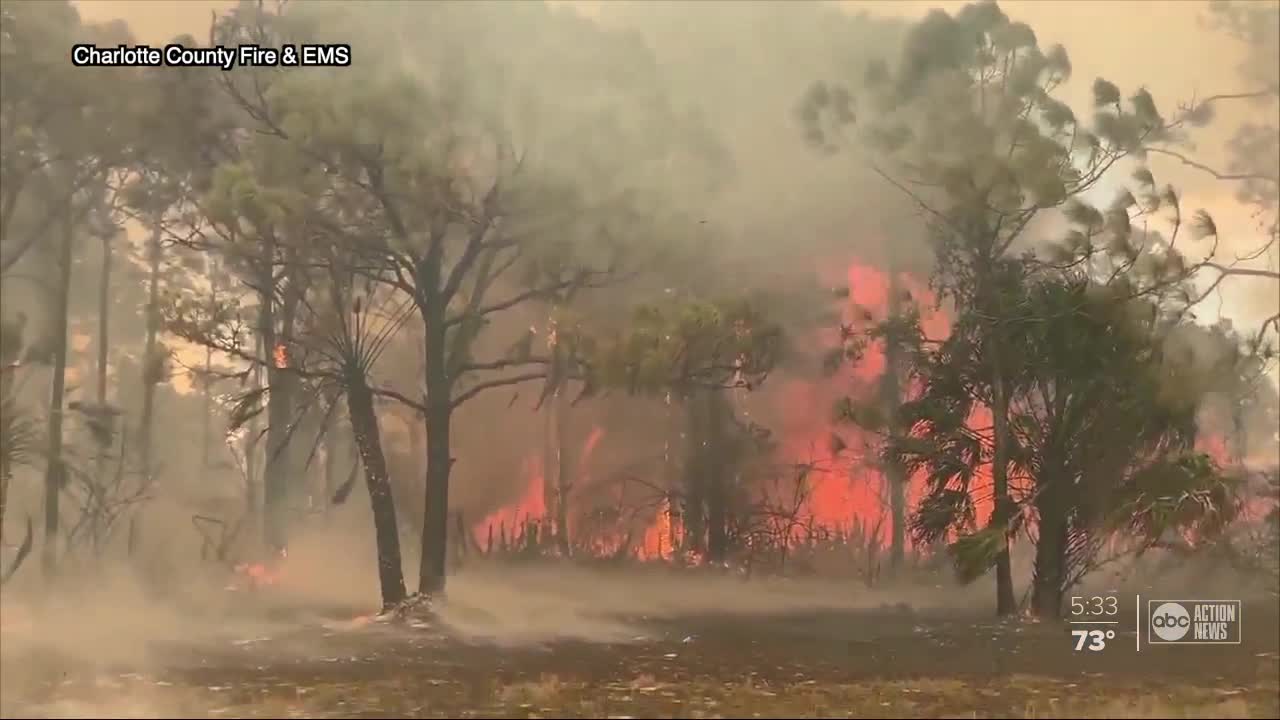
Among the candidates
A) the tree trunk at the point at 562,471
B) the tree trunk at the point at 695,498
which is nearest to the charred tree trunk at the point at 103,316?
the tree trunk at the point at 562,471

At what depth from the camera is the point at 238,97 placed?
169 inches

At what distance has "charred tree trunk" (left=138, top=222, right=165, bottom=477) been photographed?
4.25 m

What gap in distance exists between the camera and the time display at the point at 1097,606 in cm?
419

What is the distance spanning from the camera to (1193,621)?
4.14 meters

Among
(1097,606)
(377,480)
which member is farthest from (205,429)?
(1097,606)

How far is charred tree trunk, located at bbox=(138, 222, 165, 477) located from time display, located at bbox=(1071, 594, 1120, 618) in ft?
13.1

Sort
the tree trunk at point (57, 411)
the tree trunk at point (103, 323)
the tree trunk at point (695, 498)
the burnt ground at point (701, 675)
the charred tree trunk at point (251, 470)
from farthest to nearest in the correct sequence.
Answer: the tree trunk at point (695, 498), the charred tree trunk at point (251, 470), the tree trunk at point (103, 323), the tree trunk at point (57, 411), the burnt ground at point (701, 675)

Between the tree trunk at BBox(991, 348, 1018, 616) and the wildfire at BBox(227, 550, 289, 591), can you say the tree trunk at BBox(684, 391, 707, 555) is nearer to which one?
the tree trunk at BBox(991, 348, 1018, 616)

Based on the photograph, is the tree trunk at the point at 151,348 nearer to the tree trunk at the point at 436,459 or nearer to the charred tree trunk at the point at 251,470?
the charred tree trunk at the point at 251,470

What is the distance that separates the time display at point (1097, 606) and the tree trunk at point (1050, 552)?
102 mm

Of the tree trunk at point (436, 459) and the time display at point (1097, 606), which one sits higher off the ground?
the tree trunk at point (436, 459)

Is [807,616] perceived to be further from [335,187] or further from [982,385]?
[335,187]

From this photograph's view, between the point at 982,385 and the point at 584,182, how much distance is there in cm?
199

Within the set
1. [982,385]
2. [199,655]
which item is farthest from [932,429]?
[199,655]
